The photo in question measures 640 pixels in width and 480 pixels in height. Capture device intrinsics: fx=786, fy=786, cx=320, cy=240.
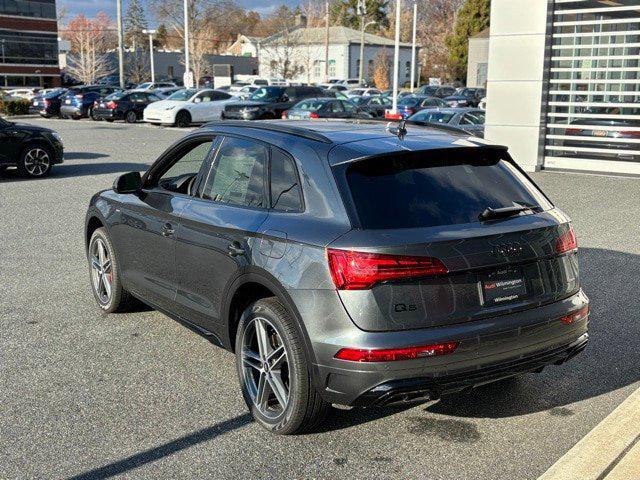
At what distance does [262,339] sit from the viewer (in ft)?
14.7

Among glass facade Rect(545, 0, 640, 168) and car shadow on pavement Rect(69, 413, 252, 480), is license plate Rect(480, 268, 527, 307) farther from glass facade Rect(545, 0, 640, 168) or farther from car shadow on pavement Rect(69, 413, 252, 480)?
glass facade Rect(545, 0, 640, 168)

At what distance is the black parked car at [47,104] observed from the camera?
40250 millimetres

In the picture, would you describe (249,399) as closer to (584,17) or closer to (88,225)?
(88,225)

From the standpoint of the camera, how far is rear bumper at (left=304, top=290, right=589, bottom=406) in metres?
3.88

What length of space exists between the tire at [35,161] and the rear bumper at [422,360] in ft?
45.8

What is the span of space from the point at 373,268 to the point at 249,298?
1.09 m

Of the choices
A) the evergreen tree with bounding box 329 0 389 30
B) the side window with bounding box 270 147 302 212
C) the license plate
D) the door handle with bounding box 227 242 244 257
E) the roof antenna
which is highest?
the evergreen tree with bounding box 329 0 389 30

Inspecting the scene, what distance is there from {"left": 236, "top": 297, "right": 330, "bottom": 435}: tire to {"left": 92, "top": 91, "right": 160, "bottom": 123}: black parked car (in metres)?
33.7

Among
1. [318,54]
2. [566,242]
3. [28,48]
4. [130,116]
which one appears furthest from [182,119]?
[318,54]

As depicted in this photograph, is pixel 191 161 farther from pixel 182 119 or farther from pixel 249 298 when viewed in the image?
pixel 182 119

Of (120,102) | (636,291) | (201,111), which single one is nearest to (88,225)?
(636,291)

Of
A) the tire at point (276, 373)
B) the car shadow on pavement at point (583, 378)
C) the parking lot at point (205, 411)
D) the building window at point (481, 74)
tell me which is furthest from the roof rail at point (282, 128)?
the building window at point (481, 74)

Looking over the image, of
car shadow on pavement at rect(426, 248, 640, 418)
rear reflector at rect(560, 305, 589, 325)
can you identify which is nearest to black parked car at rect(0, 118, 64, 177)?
car shadow on pavement at rect(426, 248, 640, 418)

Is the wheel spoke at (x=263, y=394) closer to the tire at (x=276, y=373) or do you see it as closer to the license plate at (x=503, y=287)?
the tire at (x=276, y=373)
